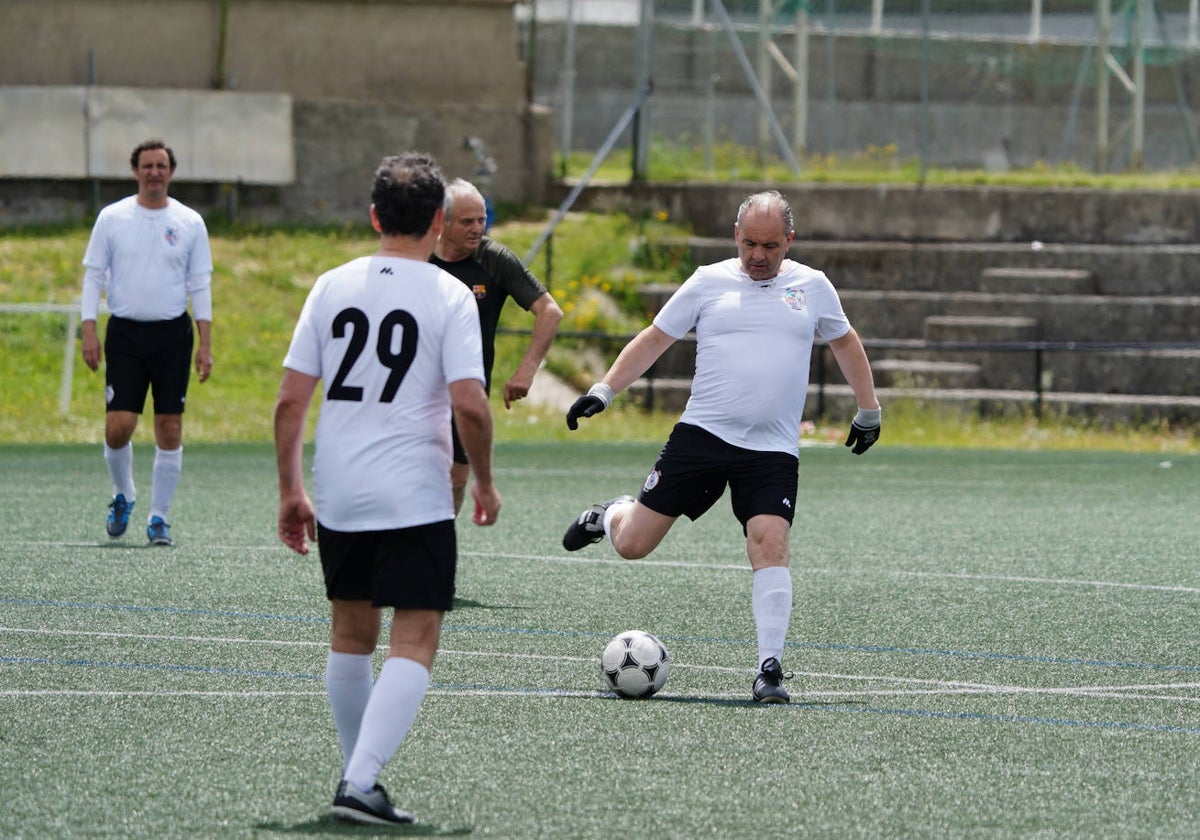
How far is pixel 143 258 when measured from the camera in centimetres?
1134

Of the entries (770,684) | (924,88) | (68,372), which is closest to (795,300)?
(770,684)

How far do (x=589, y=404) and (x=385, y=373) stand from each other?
2.49 m

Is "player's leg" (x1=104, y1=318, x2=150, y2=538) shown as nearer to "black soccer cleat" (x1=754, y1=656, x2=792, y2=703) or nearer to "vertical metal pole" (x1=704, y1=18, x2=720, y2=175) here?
"black soccer cleat" (x1=754, y1=656, x2=792, y2=703)

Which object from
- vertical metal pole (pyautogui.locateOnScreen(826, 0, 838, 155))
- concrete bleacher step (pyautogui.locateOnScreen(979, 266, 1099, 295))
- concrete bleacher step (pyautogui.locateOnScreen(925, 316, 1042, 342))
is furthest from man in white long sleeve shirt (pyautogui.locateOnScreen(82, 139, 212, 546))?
vertical metal pole (pyautogui.locateOnScreen(826, 0, 838, 155))

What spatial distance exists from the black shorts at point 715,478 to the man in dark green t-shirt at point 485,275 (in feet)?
4.96

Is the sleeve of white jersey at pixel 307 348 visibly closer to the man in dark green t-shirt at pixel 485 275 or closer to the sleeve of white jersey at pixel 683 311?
the sleeve of white jersey at pixel 683 311

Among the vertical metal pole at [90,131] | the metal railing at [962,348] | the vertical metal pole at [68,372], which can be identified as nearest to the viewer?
the vertical metal pole at [68,372]

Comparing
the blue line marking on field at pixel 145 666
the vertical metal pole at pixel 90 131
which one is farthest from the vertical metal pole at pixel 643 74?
the blue line marking on field at pixel 145 666

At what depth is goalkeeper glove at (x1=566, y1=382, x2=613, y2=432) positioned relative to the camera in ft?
24.7

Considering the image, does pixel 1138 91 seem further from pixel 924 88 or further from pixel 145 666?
pixel 145 666

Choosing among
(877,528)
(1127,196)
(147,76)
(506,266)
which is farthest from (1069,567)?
(147,76)

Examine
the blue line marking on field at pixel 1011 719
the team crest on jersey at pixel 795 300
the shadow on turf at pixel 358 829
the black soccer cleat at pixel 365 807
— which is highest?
the team crest on jersey at pixel 795 300

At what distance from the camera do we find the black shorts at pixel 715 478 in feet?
25.0

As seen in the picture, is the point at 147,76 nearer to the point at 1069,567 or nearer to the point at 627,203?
the point at 627,203
